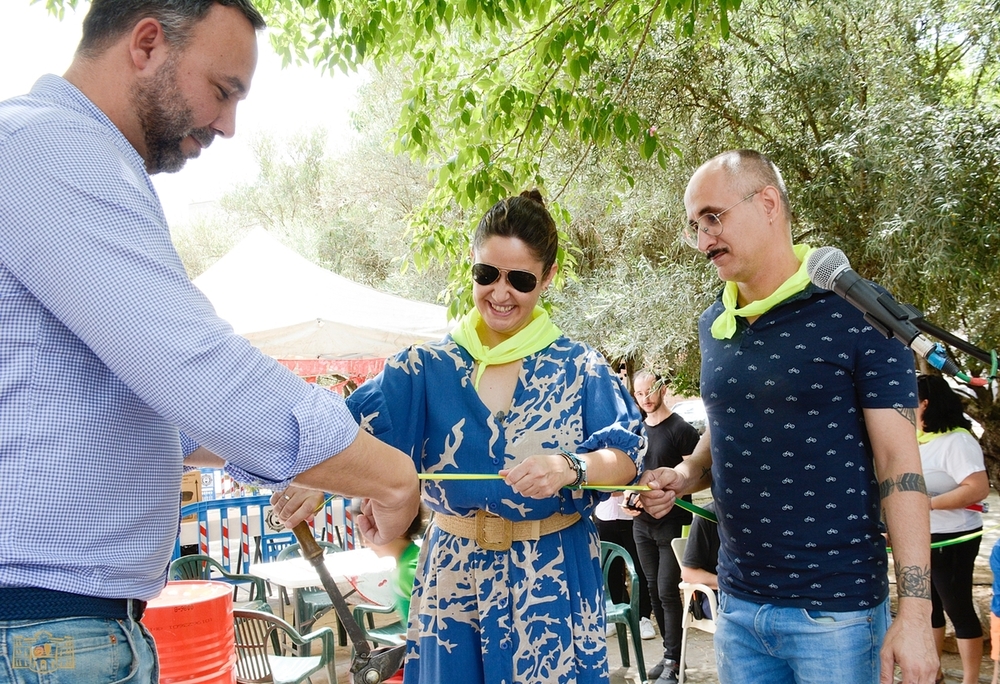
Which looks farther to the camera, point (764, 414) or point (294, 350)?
point (294, 350)

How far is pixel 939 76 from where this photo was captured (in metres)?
7.38

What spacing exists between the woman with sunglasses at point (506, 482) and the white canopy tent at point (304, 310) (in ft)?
22.9

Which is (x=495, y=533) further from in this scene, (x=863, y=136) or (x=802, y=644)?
(x=863, y=136)

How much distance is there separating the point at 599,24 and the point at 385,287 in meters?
16.1

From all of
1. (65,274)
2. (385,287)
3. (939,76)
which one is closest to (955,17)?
(939,76)

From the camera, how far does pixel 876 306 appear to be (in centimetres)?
206

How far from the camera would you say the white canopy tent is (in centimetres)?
959

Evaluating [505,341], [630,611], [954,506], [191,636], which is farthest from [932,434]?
[191,636]

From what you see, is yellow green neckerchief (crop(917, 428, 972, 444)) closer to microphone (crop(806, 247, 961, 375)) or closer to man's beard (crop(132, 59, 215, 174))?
microphone (crop(806, 247, 961, 375))

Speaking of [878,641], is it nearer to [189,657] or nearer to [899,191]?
[189,657]

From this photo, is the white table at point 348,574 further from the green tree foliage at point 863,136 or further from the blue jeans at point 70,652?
the blue jeans at point 70,652

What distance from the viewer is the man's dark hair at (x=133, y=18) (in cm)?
148

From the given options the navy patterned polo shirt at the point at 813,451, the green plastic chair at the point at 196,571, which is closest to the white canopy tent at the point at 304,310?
the green plastic chair at the point at 196,571

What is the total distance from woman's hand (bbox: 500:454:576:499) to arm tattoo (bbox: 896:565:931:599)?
0.92 metres
